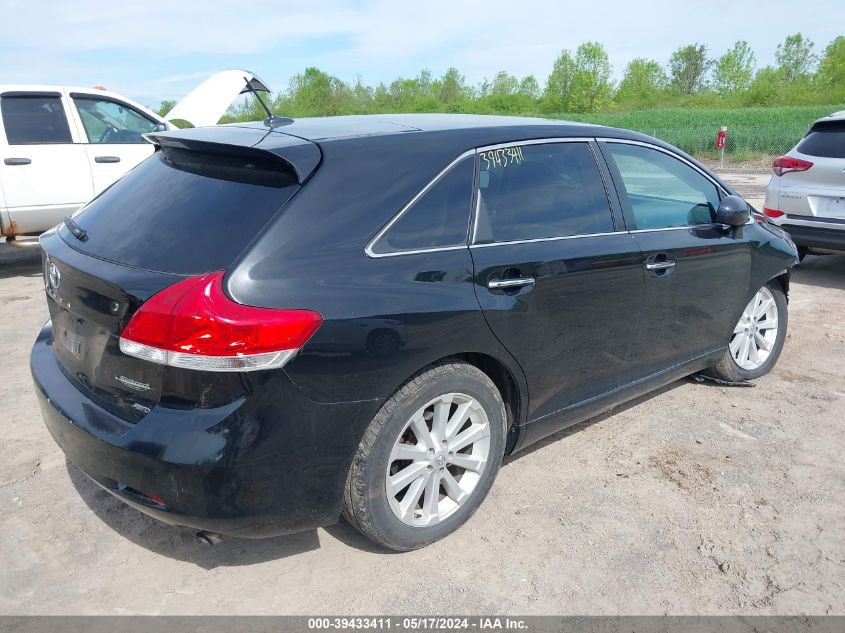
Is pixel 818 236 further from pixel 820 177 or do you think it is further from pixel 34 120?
pixel 34 120

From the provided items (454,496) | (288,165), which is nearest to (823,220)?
(454,496)

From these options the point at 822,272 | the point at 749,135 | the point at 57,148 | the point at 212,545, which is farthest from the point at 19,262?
the point at 749,135

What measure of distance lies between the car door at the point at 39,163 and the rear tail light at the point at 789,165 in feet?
24.3

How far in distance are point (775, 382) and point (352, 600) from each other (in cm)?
340

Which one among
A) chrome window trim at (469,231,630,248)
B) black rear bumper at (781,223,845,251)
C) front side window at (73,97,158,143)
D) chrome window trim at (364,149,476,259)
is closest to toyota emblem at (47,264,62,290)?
chrome window trim at (364,149,476,259)

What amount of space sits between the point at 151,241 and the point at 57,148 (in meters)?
6.19

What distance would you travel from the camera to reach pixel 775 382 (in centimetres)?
464

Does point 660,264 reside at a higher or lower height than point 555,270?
lower

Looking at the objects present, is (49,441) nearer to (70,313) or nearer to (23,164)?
(70,313)

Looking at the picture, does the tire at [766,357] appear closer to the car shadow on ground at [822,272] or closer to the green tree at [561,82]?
the car shadow on ground at [822,272]

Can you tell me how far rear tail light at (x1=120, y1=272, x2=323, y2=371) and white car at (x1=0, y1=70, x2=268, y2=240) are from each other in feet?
18.0

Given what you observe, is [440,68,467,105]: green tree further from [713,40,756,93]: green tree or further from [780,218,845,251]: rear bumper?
[780,218,845,251]: rear bumper

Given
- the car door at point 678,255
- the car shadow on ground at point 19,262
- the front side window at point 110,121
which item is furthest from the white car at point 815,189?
the car shadow on ground at point 19,262

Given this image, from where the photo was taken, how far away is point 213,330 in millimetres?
2176
